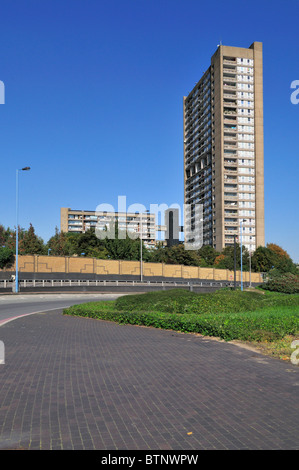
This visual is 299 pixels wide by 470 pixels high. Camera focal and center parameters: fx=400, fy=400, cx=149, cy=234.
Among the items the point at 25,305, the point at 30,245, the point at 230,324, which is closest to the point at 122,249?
the point at 30,245

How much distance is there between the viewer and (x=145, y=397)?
632 cm

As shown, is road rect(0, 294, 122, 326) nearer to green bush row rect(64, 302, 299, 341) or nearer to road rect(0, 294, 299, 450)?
green bush row rect(64, 302, 299, 341)

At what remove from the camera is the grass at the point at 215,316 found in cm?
1118

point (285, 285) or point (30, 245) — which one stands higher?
point (30, 245)

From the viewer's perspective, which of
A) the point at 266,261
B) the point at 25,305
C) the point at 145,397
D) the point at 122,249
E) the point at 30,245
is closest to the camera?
the point at 145,397

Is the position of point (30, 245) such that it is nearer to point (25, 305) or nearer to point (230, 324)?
point (25, 305)

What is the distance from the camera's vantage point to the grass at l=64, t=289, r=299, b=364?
1118cm

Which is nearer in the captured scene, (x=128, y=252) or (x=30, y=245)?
(x=128, y=252)

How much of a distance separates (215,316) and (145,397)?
24.3ft

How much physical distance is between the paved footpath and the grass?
0.81 meters

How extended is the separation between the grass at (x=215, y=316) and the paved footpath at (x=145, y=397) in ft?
2.65

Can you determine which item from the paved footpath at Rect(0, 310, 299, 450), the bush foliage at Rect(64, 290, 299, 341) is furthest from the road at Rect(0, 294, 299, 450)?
the bush foliage at Rect(64, 290, 299, 341)

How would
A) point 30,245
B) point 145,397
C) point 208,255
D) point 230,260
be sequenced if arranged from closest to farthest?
1. point 145,397
2. point 30,245
3. point 230,260
4. point 208,255
